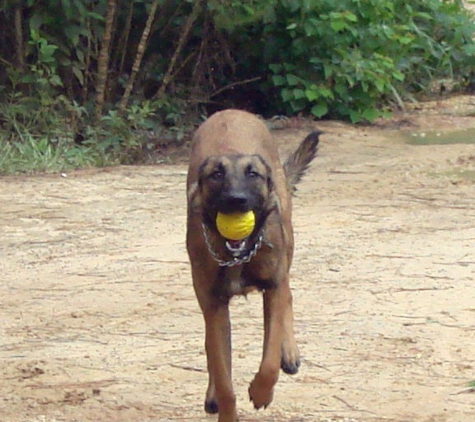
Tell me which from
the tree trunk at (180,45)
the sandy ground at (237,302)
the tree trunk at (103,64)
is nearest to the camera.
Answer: the sandy ground at (237,302)

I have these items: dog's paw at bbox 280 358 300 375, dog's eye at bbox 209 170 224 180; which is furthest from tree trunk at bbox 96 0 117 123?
dog's eye at bbox 209 170 224 180

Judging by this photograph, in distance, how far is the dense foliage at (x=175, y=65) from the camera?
1091 cm

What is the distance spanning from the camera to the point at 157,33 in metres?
12.2

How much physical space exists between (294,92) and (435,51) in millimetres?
2348

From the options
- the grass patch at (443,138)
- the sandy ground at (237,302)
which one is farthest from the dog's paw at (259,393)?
the grass patch at (443,138)

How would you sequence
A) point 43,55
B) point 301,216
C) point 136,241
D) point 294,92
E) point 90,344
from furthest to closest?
point 294,92
point 43,55
point 301,216
point 136,241
point 90,344

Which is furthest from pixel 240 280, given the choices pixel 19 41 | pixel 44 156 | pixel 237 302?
pixel 19 41

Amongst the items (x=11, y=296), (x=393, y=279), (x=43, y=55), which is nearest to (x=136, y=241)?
(x=11, y=296)

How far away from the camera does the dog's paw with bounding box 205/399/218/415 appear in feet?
15.3

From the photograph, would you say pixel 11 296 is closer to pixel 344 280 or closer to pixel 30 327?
pixel 30 327

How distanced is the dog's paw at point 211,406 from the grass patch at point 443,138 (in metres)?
6.78

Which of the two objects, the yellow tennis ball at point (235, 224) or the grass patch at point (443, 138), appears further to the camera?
the grass patch at point (443, 138)

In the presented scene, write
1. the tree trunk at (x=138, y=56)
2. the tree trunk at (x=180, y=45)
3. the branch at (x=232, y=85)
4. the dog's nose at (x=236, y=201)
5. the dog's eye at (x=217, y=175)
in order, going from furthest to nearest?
the branch at (x=232, y=85), the tree trunk at (x=180, y=45), the tree trunk at (x=138, y=56), the dog's eye at (x=217, y=175), the dog's nose at (x=236, y=201)

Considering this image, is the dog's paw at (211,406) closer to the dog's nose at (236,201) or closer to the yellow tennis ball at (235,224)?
the yellow tennis ball at (235,224)
